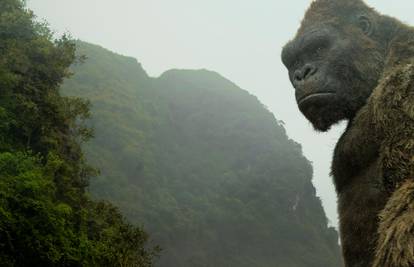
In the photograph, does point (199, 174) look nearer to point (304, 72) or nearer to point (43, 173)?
point (43, 173)

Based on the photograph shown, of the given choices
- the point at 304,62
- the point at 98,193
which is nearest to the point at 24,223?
the point at 304,62

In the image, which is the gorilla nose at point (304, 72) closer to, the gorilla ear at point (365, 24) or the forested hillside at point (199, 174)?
the gorilla ear at point (365, 24)

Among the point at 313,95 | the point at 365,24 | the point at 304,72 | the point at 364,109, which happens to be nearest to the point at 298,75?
the point at 304,72

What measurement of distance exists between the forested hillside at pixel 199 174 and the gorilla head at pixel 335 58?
48.7 metres

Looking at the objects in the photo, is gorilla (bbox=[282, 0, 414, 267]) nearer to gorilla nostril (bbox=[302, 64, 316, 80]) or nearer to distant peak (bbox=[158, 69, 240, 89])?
gorilla nostril (bbox=[302, 64, 316, 80])

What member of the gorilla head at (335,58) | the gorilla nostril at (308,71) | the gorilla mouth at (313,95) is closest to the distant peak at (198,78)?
the gorilla head at (335,58)

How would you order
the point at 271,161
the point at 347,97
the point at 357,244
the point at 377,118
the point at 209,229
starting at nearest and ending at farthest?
the point at 377,118 → the point at 357,244 → the point at 347,97 → the point at 209,229 → the point at 271,161

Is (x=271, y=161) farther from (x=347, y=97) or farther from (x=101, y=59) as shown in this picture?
(x=347, y=97)

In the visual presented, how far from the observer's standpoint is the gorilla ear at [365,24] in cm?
371

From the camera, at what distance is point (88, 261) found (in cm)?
1282

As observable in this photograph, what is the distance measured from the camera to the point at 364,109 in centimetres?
292

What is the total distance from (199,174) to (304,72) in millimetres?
69527

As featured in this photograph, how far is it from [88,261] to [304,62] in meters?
10.9

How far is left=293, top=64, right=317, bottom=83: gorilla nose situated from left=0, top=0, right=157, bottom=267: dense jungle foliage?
8865 mm
